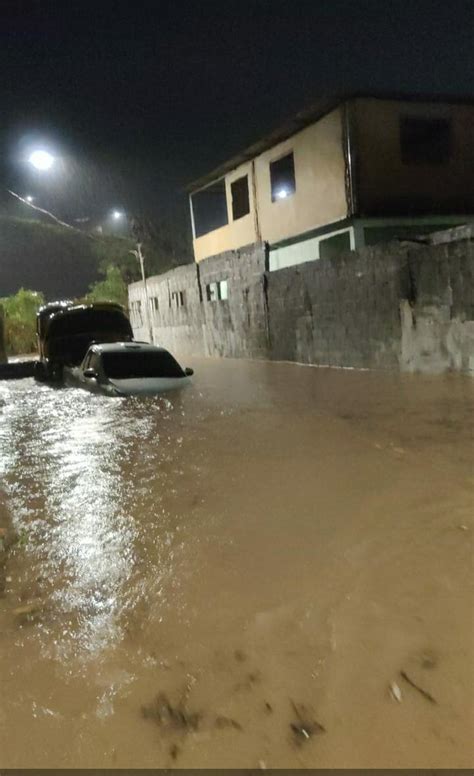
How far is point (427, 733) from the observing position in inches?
84.8

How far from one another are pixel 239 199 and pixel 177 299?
4456mm

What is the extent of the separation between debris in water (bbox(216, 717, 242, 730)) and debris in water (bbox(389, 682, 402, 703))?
2.00ft

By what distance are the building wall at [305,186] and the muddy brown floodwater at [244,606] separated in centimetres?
1167

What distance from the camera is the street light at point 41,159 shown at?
15211 millimetres

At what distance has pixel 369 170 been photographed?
16.3m

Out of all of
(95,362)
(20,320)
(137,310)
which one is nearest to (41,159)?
(95,362)

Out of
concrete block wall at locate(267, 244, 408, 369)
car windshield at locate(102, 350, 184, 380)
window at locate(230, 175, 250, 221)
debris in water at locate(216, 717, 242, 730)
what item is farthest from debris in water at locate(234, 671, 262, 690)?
window at locate(230, 175, 250, 221)

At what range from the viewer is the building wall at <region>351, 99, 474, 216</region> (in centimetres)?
1614

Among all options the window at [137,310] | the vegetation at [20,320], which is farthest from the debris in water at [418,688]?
the vegetation at [20,320]

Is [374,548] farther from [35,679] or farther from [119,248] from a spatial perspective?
[119,248]

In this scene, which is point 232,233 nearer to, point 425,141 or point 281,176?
point 281,176

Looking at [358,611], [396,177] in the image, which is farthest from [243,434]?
[396,177]

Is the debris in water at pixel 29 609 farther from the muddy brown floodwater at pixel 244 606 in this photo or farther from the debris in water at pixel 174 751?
the debris in water at pixel 174 751

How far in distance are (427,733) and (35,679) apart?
160 cm
